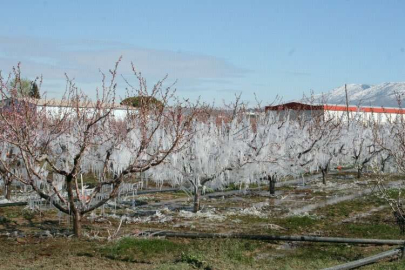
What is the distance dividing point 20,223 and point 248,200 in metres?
7.29

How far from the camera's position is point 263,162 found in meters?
15.6

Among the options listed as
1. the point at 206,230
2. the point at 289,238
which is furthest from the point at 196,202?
the point at 289,238

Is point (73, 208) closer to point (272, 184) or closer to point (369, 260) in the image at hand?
point (369, 260)

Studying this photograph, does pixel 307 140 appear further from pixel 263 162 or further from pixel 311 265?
pixel 311 265

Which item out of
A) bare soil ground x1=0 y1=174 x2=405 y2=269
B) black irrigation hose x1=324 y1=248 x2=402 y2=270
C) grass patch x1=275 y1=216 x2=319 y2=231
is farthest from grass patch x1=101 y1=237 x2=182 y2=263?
grass patch x1=275 y1=216 x2=319 y2=231

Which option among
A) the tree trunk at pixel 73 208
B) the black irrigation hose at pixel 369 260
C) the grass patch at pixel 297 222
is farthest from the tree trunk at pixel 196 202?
the black irrigation hose at pixel 369 260

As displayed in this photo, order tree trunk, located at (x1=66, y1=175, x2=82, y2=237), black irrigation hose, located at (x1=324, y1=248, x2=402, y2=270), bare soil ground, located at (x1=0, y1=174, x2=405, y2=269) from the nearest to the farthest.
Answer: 1. black irrigation hose, located at (x1=324, y1=248, x2=402, y2=270)
2. bare soil ground, located at (x1=0, y1=174, x2=405, y2=269)
3. tree trunk, located at (x1=66, y1=175, x2=82, y2=237)

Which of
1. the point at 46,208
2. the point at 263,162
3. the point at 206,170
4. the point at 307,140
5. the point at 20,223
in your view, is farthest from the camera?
the point at 307,140

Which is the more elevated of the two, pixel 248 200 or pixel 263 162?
pixel 263 162

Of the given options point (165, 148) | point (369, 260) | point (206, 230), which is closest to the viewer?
point (369, 260)

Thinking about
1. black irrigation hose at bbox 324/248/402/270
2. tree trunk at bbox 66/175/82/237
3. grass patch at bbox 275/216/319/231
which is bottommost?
grass patch at bbox 275/216/319/231

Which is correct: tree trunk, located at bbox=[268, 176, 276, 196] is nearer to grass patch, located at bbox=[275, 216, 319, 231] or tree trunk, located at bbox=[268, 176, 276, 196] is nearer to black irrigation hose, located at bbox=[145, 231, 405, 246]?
grass patch, located at bbox=[275, 216, 319, 231]

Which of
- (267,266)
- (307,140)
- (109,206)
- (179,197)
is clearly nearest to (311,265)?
(267,266)

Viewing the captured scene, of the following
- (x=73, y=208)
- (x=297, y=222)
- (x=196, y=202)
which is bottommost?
(x=297, y=222)
